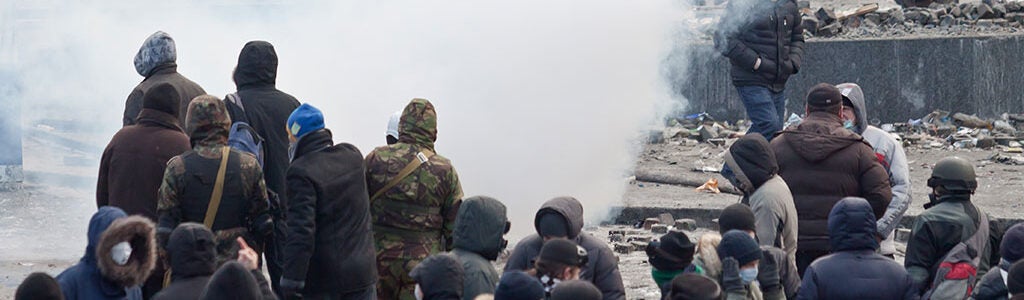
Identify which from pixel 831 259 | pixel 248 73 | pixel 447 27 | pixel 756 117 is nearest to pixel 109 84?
pixel 447 27

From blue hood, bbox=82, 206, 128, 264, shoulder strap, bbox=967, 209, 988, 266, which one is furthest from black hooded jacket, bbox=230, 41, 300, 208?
shoulder strap, bbox=967, 209, 988, 266

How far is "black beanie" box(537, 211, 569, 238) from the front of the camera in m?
6.11

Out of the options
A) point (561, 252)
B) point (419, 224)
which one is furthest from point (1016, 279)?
point (419, 224)

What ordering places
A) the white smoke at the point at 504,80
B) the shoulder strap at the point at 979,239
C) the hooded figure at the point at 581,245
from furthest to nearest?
the white smoke at the point at 504,80
the shoulder strap at the point at 979,239
the hooded figure at the point at 581,245

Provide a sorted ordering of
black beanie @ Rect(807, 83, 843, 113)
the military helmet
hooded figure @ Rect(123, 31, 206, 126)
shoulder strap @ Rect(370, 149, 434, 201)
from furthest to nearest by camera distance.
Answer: hooded figure @ Rect(123, 31, 206, 126), black beanie @ Rect(807, 83, 843, 113), shoulder strap @ Rect(370, 149, 434, 201), the military helmet

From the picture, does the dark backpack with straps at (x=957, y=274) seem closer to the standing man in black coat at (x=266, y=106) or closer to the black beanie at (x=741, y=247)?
the black beanie at (x=741, y=247)

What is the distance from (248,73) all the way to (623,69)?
511 centimetres

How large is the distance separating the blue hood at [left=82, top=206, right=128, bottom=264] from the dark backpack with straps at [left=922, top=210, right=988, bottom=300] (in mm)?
3228

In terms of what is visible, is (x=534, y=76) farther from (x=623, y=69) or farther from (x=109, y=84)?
(x=109, y=84)

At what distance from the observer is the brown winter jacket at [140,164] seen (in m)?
6.91

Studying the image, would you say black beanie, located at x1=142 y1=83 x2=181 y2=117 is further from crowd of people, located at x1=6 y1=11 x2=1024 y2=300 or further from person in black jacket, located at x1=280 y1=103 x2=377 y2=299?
person in black jacket, located at x1=280 y1=103 x2=377 y2=299

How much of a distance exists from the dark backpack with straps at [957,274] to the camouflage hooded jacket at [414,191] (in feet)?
6.68

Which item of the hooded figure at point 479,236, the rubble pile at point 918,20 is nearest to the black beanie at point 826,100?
the hooded figure at point 479,236

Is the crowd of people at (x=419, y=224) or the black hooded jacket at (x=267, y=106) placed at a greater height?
the black hooded jacket at (x=267, y=106)
